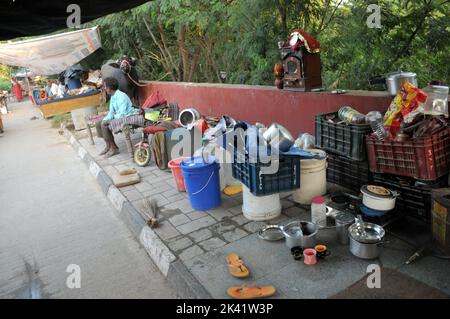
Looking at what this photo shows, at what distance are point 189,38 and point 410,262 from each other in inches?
338

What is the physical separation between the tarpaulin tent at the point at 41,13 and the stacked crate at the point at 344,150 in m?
2.54

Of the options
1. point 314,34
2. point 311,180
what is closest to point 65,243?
point 311,180

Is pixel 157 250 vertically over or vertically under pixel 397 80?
under

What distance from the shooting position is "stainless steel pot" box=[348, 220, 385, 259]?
3.07 m

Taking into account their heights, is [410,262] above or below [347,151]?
below

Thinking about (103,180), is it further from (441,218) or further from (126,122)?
(441,218)

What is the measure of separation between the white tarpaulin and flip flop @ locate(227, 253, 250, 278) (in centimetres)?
1051

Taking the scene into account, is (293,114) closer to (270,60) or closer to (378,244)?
(270,60)

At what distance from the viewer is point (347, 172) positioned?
4355 mm

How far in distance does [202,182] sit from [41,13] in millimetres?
2424

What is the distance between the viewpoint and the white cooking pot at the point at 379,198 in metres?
3.40

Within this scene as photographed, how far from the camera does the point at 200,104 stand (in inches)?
307
